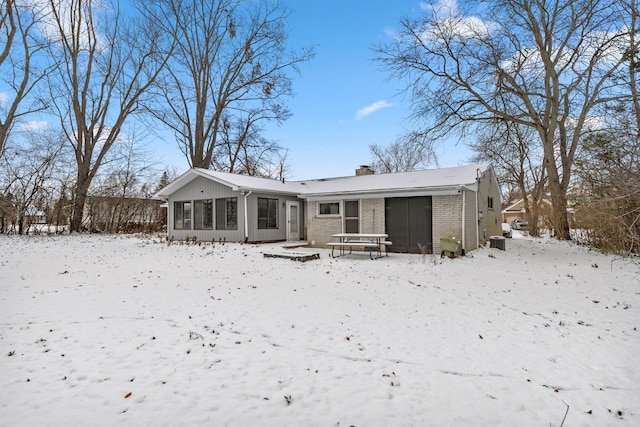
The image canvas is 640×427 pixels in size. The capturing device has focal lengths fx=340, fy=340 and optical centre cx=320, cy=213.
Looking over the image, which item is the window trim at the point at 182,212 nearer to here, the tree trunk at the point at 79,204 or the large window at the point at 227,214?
the large window at the point at 227,214

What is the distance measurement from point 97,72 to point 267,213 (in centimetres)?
1660

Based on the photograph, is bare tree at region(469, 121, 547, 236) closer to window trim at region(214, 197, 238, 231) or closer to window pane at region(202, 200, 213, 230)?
window trim at region(214, 197, 238, 231)

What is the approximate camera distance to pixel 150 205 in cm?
2514

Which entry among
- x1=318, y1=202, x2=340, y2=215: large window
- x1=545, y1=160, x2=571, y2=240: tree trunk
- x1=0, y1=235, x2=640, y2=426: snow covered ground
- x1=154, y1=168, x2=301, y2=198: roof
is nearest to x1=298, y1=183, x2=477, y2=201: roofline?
x1=318, y1=202, x2=340, y2=215: large window

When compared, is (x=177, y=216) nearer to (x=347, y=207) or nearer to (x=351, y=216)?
(x=347, y=207)

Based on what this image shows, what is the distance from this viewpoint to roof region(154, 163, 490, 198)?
12.2 metres

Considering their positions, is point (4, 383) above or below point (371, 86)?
below

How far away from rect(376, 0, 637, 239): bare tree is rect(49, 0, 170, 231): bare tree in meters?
16.3

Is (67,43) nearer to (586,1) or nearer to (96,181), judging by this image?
(96,181)

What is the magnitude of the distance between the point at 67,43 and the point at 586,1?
27.2 meters

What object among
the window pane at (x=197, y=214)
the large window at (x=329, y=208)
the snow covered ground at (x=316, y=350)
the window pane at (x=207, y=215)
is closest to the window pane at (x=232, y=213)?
the window pane at (x=207, y=215)

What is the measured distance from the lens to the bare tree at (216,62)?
2264 cm

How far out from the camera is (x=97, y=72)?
22547 millimetres

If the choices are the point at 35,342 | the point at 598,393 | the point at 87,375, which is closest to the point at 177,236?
the point at 35,342
